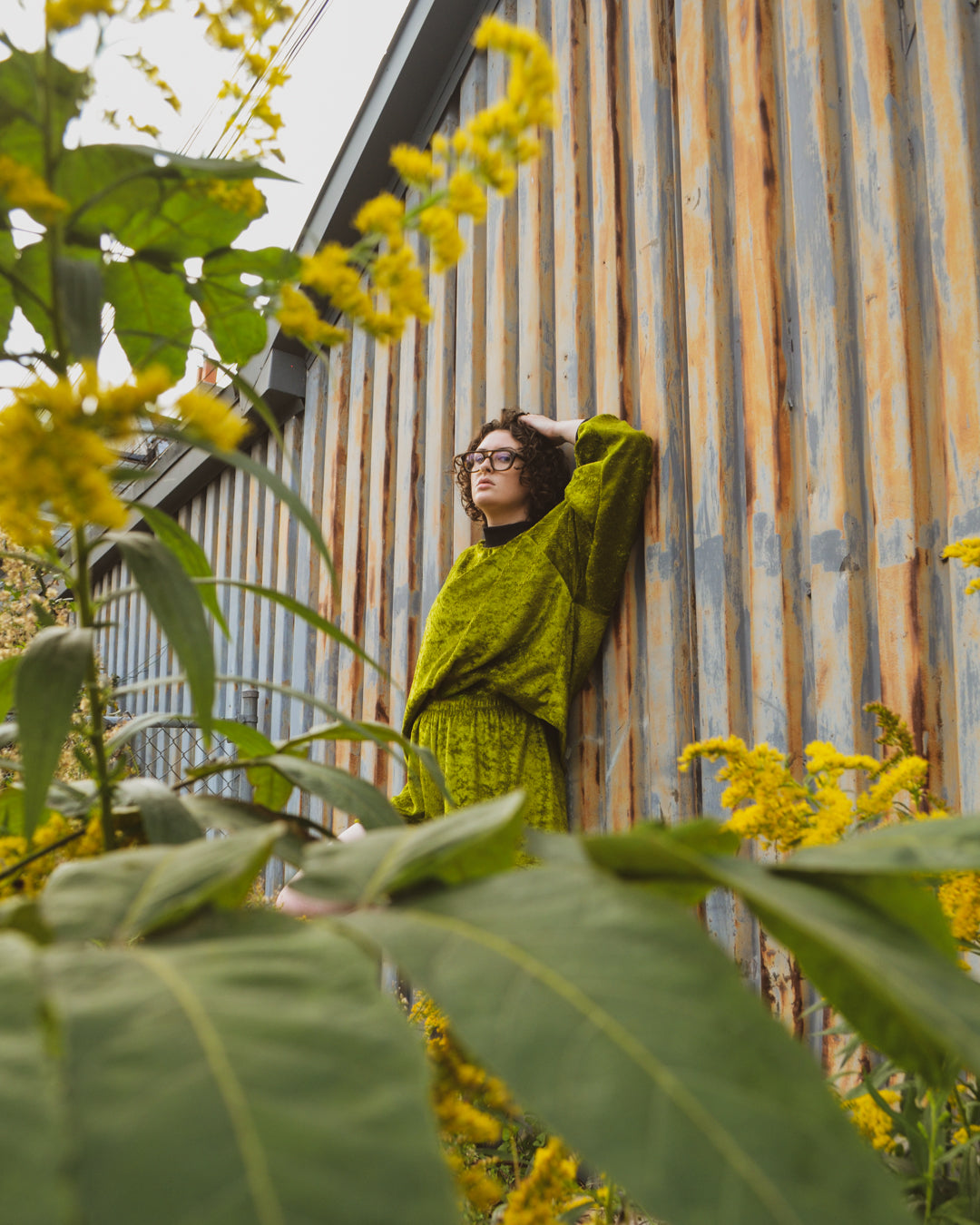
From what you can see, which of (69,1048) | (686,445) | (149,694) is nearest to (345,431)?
(686,445)

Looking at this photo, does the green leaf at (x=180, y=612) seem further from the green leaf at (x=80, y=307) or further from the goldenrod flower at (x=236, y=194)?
the goldenrod flower at (x=236, y=194)

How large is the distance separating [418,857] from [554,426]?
6.53 feet

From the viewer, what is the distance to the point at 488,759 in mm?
2047

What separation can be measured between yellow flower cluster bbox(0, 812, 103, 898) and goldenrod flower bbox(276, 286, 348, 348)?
0.80 feet

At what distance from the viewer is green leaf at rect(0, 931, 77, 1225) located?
137 millimetres

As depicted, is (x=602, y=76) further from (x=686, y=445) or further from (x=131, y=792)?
(x=131, y=792)

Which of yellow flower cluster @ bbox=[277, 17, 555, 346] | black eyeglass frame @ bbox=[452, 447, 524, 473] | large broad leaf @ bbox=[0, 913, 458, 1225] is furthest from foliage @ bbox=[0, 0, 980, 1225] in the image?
black eyeglass frame @ bbox=[452, 447, 524, 473]

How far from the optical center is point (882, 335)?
1.48 m

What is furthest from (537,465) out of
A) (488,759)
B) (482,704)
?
(488,759)

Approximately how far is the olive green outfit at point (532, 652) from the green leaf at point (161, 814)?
62.4 inches

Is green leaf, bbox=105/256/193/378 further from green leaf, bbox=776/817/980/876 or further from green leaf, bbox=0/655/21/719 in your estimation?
green leaf, bbox=776/817/980/876

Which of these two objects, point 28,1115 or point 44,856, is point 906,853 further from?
point 44,856

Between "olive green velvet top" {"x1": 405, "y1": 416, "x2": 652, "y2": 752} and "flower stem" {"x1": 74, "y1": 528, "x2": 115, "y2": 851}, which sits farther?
"olive green velvet top" {"x1": 405, "y1": 416, "x2": 652, "y2": 752}

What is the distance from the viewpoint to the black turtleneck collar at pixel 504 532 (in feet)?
7.26
